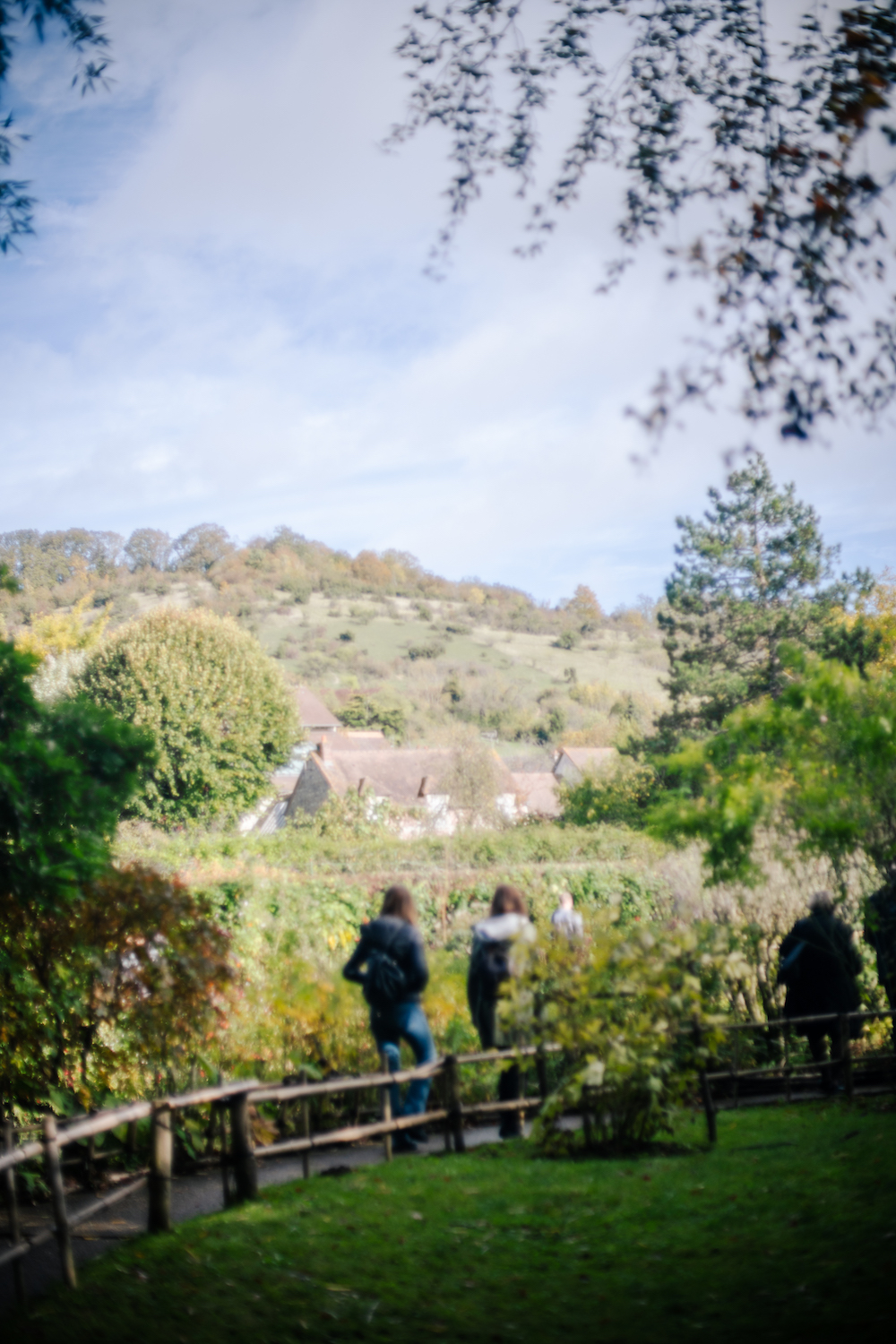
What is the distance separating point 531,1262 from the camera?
4.31 metres

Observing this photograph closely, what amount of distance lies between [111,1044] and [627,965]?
177 inches

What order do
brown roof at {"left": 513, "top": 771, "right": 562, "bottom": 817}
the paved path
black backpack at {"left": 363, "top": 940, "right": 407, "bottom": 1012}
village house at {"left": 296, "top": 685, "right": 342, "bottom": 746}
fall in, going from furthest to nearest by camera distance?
village house at {"left": 296, "top": 685, "right": 342, "bottom": 746} → brown roof at {"left": 513, "top": 771, "right": 562, "bottom": 817} → black backpack at {"left": 363, "top": 940, "right": 407, "bottom": 1012} → the paved path

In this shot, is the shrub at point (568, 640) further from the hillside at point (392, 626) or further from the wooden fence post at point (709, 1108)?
the wooden fence post at point (709, 1108)

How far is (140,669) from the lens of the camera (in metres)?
33.3

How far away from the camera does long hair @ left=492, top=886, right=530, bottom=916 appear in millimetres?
7277

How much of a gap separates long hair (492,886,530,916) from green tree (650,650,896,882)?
7.79 feet

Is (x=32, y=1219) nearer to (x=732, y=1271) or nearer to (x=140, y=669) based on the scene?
(x=732, y=1271)

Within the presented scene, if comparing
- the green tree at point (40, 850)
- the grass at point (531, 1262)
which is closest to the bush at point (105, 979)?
the green tree at point (40, 850)

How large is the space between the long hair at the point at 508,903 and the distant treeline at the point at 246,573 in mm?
50703

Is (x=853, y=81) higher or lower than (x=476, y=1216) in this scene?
higher

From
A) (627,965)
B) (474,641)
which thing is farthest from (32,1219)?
(474,641)

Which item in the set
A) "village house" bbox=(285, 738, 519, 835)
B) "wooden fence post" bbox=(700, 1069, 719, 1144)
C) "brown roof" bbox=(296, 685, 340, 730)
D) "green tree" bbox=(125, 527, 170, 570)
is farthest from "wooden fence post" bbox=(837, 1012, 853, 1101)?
"green tree" bbox=(125, 527, 170, 570)

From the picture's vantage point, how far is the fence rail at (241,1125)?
14.3 ft

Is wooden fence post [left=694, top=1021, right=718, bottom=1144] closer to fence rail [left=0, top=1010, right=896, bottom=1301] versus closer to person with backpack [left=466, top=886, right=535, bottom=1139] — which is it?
fence rail [left=0, top=1010, right=896, bottom=1301]
